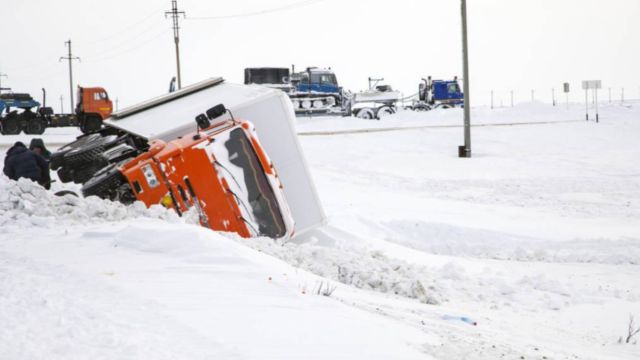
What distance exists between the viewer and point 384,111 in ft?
163

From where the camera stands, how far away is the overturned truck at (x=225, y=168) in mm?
9273

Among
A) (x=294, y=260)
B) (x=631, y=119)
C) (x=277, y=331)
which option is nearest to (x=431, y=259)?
(x=294, y=260)

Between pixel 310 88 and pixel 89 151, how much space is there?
3419 cm

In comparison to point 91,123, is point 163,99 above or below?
below

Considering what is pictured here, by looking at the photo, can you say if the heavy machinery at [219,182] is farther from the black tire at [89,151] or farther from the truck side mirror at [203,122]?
the black tire at [89,151]

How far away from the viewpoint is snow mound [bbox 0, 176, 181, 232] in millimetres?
8570

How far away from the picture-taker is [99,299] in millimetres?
5496

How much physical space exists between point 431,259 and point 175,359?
26.2 ft

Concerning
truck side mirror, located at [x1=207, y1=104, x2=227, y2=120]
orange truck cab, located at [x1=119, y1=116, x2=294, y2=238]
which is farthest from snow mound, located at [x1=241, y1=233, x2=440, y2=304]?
truck side mirror, located at [x1=207, y1=104, x2=227, y2=120]

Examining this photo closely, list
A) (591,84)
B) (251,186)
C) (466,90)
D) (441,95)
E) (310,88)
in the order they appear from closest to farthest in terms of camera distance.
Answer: (251,186) < (466,90) < (591,84) < (310,88) < (441,95)

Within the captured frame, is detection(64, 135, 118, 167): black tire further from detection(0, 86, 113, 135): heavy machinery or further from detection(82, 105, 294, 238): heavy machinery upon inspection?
detection(0, 86, 113, 135): heavy machinery

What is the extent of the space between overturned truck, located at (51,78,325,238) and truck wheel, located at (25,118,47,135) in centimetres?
2913

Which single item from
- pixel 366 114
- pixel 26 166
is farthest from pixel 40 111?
pixel 26 166

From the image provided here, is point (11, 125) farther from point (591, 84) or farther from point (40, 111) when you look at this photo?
point (591, 84)
